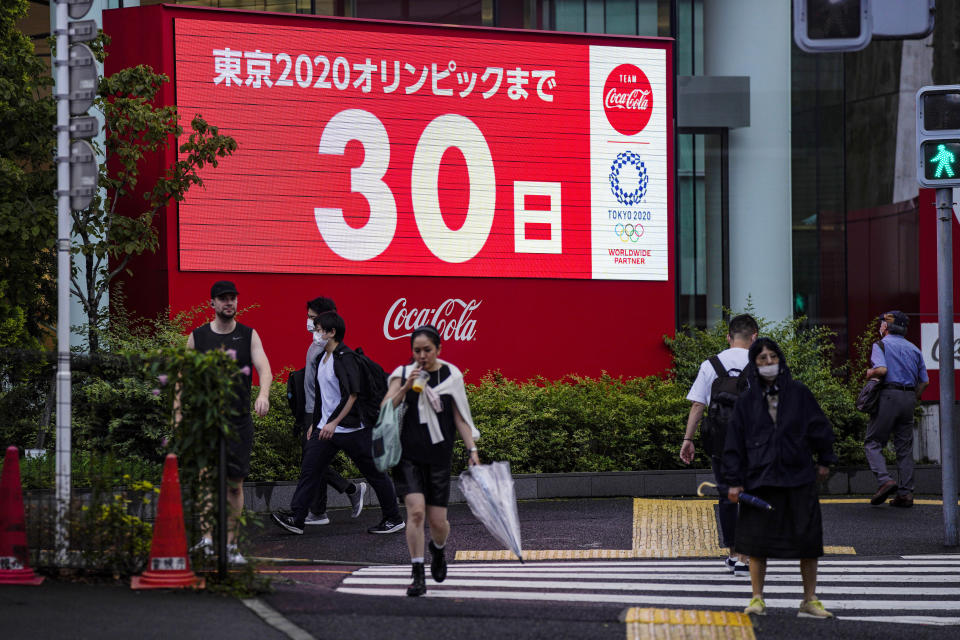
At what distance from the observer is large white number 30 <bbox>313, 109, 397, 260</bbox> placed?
17141 millimetres

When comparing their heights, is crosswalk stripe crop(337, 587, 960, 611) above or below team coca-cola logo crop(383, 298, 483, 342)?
below

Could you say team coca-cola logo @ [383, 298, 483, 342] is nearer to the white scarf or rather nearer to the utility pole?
the utility pole

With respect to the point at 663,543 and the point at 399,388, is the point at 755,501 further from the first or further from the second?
the point at 663,543


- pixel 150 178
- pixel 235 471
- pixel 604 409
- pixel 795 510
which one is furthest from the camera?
pixel 150 178

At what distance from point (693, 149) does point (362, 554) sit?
13.8 meters

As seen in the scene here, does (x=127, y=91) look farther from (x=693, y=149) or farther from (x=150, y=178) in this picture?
(x=693, y=149)

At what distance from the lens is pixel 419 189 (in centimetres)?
1748

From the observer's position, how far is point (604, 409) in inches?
588

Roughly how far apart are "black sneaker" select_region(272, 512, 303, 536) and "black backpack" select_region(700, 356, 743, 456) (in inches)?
152

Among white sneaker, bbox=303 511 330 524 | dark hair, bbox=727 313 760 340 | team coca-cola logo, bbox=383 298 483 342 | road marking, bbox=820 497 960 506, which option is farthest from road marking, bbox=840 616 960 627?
team coca-cola logo, bbox=383 298 483 342

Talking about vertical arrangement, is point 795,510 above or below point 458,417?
below

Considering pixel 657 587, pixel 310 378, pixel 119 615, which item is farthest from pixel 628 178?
pixel 119 615

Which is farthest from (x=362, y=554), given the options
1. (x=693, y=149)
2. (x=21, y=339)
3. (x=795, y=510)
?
(x=693, y=149)

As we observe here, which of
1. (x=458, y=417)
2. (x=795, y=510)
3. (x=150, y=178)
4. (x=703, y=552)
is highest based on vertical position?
(x=150, y=178)
